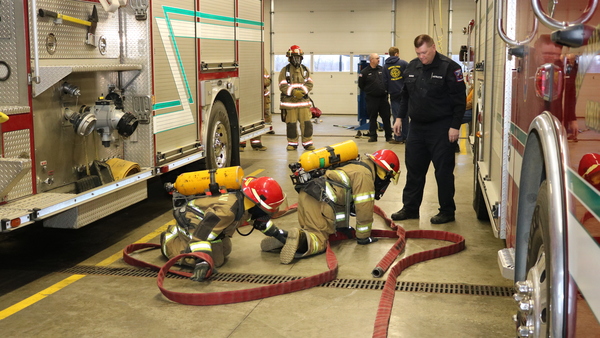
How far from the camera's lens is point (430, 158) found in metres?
7.59

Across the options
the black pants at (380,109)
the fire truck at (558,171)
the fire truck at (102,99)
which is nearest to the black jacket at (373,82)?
the black pants at (380,109)

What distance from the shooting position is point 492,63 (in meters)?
5.71

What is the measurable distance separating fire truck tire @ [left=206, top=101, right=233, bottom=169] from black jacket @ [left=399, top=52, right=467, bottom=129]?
116 inches

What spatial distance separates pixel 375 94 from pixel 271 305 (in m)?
10.3

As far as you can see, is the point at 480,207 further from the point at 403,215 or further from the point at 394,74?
the point at 394,74

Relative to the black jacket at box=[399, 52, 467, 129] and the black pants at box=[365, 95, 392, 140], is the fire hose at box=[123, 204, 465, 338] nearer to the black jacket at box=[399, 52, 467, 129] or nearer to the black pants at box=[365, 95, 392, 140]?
the black jacket at box=[399, 52, 467, 129]

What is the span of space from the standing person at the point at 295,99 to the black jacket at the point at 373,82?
177 cm

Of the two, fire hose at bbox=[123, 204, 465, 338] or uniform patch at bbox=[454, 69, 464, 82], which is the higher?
uniform patch at bbox=[454, 69, 464, 82]

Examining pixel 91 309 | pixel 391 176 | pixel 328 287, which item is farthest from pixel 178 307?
pixel 391 176

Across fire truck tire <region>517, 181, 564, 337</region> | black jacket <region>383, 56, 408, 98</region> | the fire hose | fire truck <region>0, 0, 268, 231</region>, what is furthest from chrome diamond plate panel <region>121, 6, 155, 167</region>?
black jacket <region>383, 56, 408, 98</region>

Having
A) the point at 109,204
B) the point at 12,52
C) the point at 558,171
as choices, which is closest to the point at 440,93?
the point at 109,204

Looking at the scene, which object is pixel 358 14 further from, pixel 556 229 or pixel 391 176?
pixel 556 229

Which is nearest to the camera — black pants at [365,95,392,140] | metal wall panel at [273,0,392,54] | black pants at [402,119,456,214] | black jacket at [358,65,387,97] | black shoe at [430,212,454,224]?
black pants at [402,119,456,214]

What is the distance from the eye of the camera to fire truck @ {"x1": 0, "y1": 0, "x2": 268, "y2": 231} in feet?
17.5
